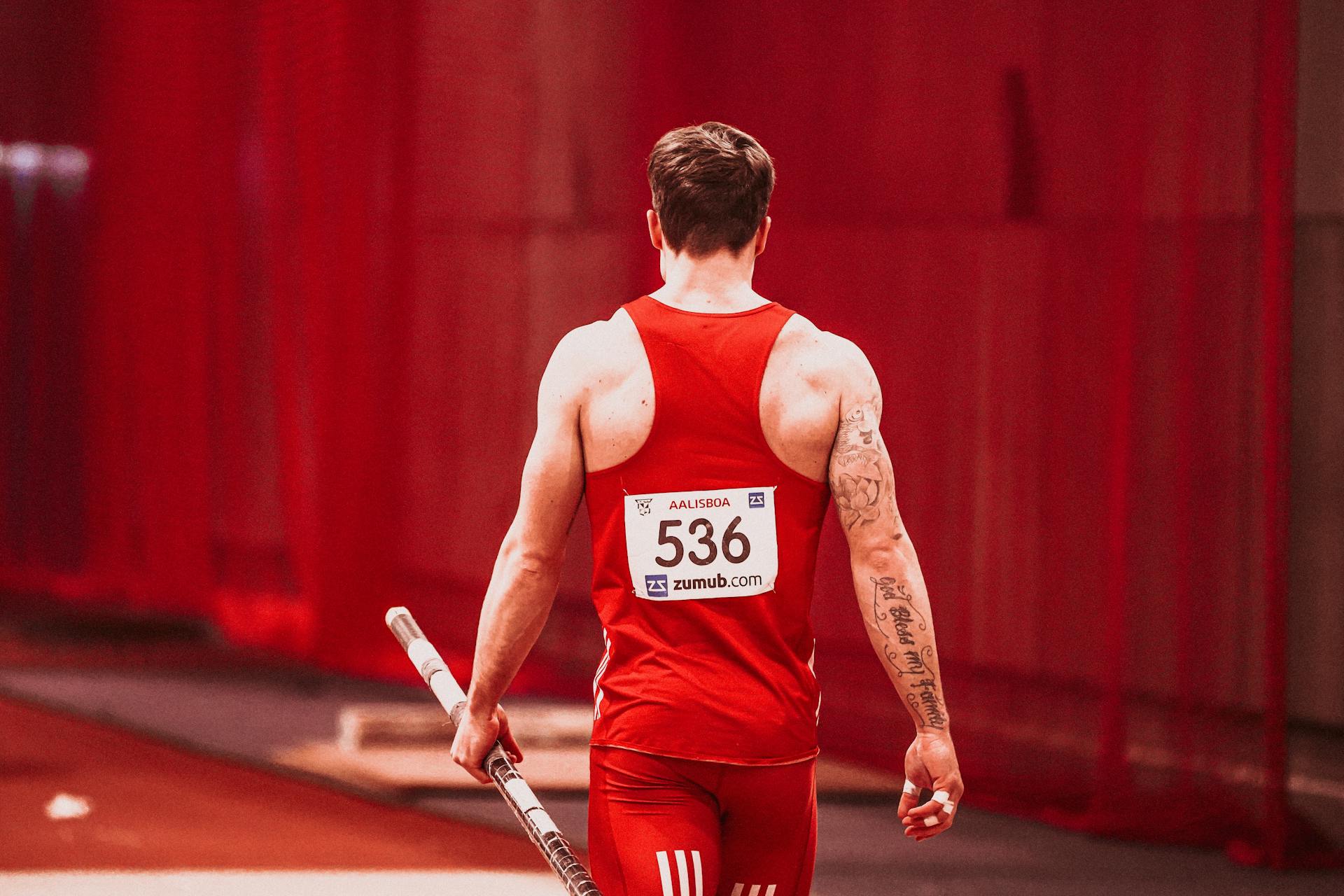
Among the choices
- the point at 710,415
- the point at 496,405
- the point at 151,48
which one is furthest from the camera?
the point at 151,48

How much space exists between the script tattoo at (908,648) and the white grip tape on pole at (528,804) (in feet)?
1.35

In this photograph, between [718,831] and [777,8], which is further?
[777,8]

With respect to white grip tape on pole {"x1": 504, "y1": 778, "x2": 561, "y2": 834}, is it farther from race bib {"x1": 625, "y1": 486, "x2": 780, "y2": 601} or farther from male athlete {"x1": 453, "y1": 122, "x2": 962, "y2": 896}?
race bib {"x1": 625, "y1": 486, "x2": 780, "y2": 601}

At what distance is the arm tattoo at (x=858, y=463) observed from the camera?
186 centimetres

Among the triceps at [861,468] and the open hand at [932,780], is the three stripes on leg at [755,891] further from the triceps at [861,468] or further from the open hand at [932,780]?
the triceps at [861,468]

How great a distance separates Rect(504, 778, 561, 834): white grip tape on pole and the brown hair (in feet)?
1.99

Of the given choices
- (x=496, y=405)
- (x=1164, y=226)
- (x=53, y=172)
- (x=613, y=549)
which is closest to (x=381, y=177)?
(x=496, y=405)

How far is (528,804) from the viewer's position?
1.98 m

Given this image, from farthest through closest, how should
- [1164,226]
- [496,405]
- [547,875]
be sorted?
[496,405], [1164,226], [547,875]

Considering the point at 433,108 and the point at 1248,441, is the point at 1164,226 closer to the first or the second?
the point at 1248,441

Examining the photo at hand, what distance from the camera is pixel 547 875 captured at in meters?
3.73

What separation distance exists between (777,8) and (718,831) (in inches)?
139

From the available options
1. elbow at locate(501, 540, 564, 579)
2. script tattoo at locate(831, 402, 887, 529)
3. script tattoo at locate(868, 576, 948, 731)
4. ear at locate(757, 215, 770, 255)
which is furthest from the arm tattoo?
elbow at locate(501, 540, 564, 579)

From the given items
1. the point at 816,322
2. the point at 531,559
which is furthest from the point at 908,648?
the point at 816,322
